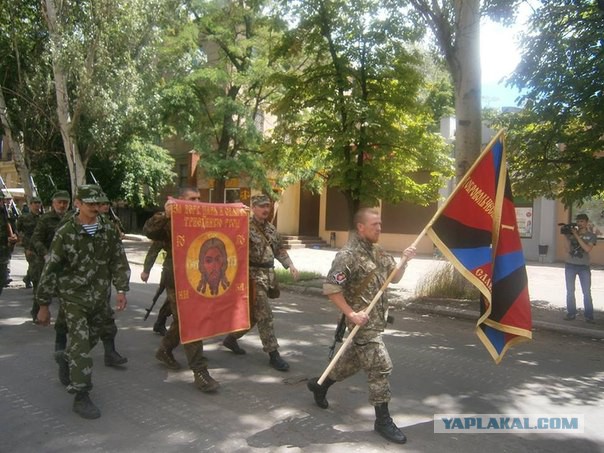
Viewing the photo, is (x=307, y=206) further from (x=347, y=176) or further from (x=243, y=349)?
(x=243, y=349)

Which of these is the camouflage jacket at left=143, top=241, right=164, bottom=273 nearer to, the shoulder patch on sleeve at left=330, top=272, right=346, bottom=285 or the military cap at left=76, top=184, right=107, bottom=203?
the military cap at left=76, top=184, right=107, bottom=203

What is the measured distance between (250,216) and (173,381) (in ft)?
6.24

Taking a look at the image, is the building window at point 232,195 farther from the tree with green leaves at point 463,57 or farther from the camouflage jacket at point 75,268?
the camouflage jacket at point 75,268

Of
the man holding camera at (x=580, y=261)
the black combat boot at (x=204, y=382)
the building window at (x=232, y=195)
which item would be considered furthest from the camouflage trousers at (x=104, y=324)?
the building window at (x=232, y=195)

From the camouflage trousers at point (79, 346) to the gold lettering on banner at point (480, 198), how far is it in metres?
3.38

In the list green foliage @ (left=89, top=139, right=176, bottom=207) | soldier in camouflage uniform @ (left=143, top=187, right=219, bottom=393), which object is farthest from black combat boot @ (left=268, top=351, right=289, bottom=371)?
green foliage @ (left=89, top=139, right=176, bottom=207)

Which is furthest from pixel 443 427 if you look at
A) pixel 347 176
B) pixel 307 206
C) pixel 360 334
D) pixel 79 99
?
pixel 307 206

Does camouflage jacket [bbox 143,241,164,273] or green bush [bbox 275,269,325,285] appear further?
green bush [bbox 275,269,325,285]

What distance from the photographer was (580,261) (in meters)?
8.73

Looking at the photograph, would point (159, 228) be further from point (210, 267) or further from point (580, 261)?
point (580, 261)

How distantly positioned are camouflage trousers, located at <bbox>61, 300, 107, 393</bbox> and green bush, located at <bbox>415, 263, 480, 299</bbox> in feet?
25.1

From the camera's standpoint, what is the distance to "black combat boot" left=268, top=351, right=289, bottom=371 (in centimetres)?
561

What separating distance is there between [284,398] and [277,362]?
910 mm

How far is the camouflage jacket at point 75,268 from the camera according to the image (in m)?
4.39
